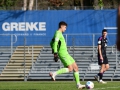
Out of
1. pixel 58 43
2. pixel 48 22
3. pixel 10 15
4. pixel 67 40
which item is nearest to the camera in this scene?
pixel 58 43

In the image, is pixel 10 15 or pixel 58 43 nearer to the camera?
pixel 58 43

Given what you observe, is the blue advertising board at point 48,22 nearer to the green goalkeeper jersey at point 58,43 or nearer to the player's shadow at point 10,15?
the player's shadow at point 10,15

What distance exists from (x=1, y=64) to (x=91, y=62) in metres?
4.77

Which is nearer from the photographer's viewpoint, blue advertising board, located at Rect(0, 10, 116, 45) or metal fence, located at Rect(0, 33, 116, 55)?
metal fence, located at Rect(0, 33, 116, 55)

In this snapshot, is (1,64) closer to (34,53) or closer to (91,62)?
(34,53)

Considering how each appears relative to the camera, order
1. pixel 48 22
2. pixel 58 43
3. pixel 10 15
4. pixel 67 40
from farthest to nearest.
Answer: pixel 10 15
pixel 48 22
pixel 67 40
pixel 58 43

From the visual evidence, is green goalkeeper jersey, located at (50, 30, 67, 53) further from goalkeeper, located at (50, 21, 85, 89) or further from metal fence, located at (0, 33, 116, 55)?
metal fence, located at (0, 33, 116, 55)

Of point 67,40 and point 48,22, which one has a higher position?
point 48,22

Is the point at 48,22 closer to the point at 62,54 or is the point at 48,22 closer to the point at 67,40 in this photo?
the point at 67,40

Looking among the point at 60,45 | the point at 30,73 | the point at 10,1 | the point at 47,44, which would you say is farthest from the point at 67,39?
the point at 10,1

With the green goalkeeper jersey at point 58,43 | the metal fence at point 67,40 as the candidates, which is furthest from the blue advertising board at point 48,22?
the green goalkeeper jersey at point 58,43

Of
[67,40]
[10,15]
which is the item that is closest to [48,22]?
[67,40]

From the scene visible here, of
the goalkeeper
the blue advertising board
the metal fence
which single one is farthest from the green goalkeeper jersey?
the blue advertising board

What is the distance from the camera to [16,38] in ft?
94.6
